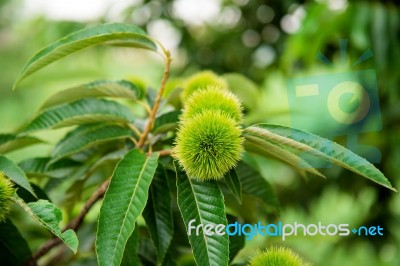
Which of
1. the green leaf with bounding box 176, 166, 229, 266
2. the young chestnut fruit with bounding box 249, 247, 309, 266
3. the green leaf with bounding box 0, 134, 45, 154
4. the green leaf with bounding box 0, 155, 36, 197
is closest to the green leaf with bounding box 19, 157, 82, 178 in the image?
the green leaf with bounding box 0, 134, 45, 154

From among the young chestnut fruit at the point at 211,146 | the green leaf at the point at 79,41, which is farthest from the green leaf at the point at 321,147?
the green leaf at the point at 79,41

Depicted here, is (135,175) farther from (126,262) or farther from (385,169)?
(385,169)

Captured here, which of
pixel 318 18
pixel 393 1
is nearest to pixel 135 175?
pixel 318 18

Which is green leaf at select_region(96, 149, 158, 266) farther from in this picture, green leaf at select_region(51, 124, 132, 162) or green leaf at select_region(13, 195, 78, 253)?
green leaf at select_region(51, 124, 132, 162)

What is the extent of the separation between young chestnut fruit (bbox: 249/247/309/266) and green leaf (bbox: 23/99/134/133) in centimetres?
33

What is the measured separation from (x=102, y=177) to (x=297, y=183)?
1.64 m

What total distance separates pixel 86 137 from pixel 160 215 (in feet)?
0.66

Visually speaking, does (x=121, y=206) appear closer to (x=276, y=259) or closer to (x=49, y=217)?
(x=49, y=217)

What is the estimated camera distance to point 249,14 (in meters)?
2.62

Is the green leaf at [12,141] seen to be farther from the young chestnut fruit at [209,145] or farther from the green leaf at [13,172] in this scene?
the young chestnut fruit at [209,145]

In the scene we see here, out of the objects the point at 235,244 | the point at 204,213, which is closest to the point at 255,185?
the point at 235,244

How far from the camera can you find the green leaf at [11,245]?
2.44 ft

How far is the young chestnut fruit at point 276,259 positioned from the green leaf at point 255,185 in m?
0.22

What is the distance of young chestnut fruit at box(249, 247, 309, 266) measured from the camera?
62 centimetres
